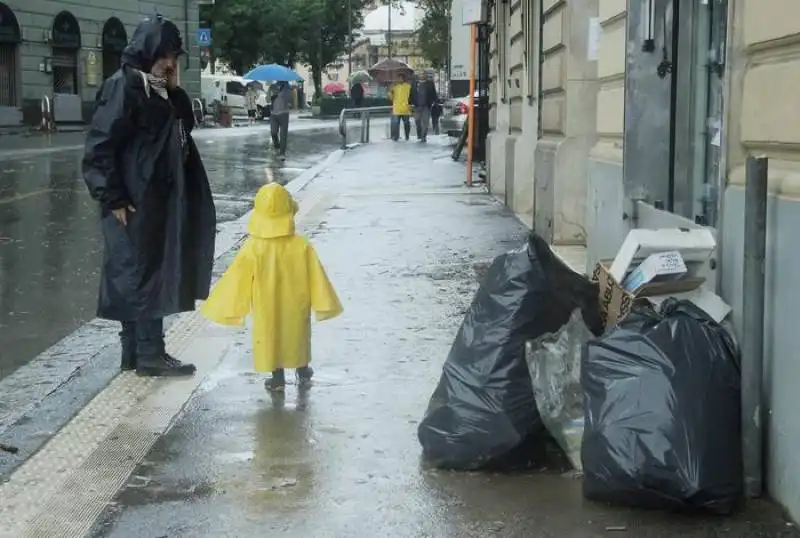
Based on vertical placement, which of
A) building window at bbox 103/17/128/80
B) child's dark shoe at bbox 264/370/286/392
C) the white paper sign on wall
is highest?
building window at bbox 103/17/128/80

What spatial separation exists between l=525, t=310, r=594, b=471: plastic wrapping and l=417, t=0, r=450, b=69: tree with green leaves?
159 feet

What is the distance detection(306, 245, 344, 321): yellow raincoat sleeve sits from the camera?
5.72 meters

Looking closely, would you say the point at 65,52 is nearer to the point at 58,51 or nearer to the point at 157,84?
the point at 58,51

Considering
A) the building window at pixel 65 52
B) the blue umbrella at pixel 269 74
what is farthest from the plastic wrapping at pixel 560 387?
the blue umbrella at pixel 269 74

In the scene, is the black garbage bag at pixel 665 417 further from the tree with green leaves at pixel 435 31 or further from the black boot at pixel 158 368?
the tree with green leaves at pixel 435 31

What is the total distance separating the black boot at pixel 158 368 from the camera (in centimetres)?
614

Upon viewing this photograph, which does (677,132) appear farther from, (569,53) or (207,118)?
(207,118)

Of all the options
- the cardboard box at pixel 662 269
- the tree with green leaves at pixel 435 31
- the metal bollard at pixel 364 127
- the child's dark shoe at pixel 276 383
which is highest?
A: the tree with green leaves at pixel 435 31

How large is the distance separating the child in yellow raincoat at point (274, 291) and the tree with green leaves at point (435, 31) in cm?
4735

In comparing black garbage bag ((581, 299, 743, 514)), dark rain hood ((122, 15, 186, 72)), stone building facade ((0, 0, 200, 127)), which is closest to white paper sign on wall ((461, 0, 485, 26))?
dark rain hood ((122, 15, 186, 72))

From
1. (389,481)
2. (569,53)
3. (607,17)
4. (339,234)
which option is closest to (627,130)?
(607,17)

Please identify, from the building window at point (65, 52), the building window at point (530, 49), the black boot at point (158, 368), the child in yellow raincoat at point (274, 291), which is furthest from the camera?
the building window at point (65, 52)

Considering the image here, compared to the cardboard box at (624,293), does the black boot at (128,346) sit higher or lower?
lower

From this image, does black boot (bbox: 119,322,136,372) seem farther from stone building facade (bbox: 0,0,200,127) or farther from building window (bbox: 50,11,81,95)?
building window (bbox: 50,11,81,95)
